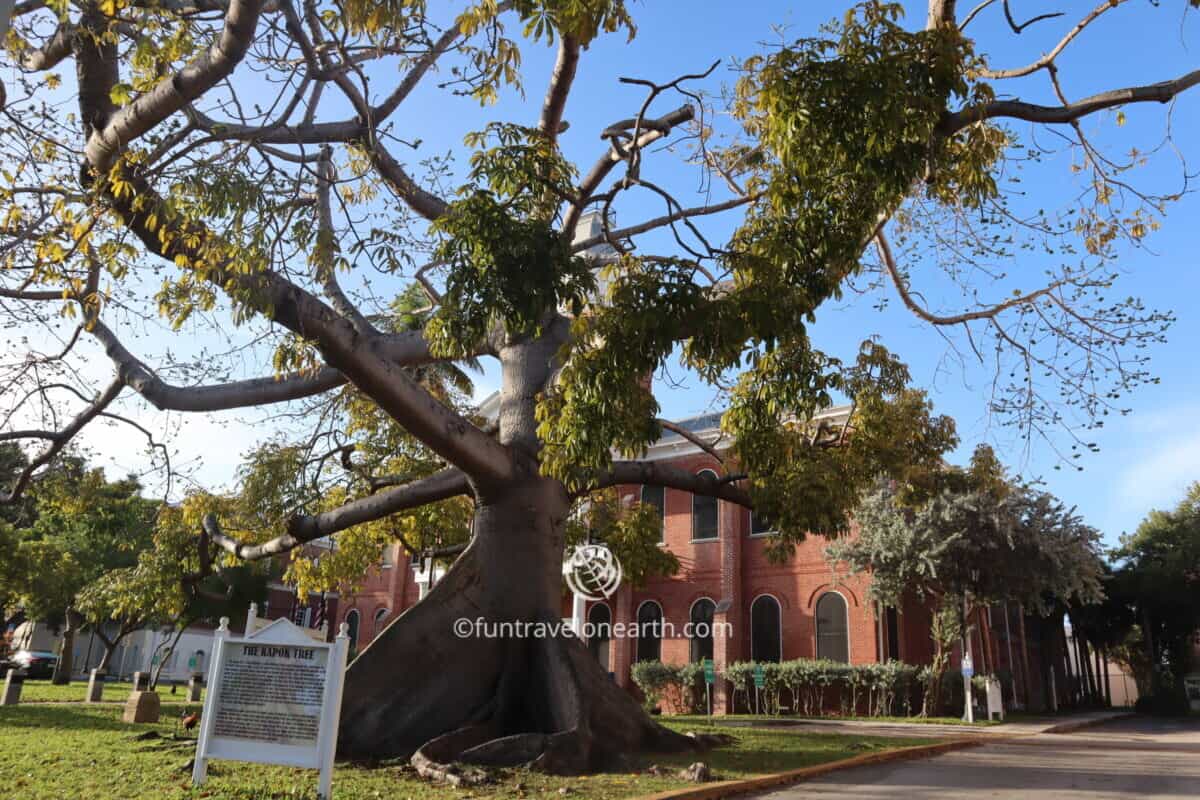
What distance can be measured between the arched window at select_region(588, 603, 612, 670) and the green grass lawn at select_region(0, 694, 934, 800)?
20681mm

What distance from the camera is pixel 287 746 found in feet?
22.3

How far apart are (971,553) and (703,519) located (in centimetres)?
1021

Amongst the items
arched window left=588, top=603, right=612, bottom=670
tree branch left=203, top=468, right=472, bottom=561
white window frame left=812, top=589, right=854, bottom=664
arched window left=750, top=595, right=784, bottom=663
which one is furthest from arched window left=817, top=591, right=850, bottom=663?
tree branch left=203, top=468, right=472, bottom=561

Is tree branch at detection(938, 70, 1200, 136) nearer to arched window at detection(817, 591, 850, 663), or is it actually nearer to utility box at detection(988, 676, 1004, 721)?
utility box at detection(988, 676, 1004, 721)

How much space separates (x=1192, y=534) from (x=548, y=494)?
1303 inches

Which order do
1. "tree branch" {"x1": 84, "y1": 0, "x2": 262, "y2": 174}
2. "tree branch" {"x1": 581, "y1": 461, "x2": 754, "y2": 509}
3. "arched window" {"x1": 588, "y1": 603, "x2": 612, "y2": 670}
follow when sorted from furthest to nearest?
1. "arched window" {"x1": 588, "y1": 603, "x2": 612, "y2": 670}
2. "tree branch" {"x1": 581, "y1": 461, "x2": 754, "y2": 509}
3. "tree branch" {"x1": 84, "y1": 0, "x2": 262, "y2": 174}

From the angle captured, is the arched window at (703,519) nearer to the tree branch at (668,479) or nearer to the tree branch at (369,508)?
the tree branch at (668,479)

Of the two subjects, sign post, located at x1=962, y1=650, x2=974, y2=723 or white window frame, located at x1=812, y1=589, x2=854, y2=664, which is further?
white window frame, located at x1=812, y1=589, x2=854, y2=664

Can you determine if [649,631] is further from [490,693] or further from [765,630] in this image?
[490,693]

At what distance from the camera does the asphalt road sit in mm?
8836

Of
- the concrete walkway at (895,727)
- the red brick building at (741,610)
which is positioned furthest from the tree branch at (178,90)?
the red brick building at (741,610)

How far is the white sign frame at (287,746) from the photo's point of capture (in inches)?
262

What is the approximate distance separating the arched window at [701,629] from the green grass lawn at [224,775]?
17.6 metres

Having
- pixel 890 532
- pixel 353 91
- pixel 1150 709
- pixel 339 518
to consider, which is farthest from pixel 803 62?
pixel 1150 709
